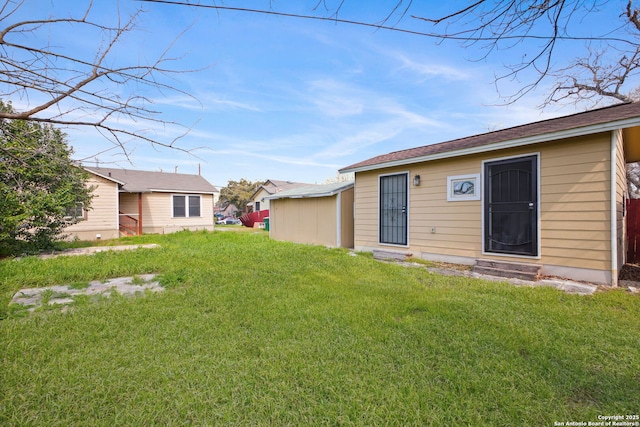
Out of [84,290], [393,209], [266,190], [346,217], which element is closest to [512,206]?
[393,209]

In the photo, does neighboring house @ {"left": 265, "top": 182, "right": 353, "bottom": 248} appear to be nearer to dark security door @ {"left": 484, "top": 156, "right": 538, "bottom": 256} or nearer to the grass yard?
dark security door @ {"left": 484, "top": 156, "right": 538, "bottom": 256}

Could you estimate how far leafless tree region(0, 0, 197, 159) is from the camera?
1643mm

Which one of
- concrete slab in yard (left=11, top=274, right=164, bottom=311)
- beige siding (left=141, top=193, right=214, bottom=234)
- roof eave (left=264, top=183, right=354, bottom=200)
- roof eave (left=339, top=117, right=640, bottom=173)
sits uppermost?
roof eave (left=339, top=117, right=640, bottom=173)

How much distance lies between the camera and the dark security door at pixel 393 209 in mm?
7152

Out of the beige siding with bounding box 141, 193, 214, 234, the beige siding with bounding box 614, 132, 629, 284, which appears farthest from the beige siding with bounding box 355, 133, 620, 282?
the beige siding with bounding box 141, 193, 214, 234

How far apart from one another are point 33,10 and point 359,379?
3073 millimetres

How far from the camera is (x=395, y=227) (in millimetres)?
7348

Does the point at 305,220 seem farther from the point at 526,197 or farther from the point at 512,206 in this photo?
the point at 526,197

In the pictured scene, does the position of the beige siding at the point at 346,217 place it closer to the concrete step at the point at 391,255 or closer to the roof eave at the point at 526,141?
the concrete step at the point at 391,255

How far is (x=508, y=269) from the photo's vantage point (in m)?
5.10

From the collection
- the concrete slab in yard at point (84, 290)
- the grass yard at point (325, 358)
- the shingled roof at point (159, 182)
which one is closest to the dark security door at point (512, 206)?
the grass yard at point (325, 358)

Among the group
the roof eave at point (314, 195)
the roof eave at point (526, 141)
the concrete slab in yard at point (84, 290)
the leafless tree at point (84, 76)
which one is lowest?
the concrete slab in yard at point (84, 290)

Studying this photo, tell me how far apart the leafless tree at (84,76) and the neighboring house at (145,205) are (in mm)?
12307

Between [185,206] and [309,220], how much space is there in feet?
30.2
